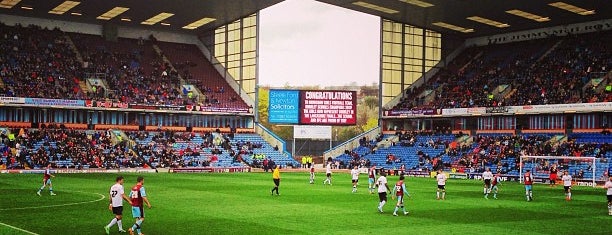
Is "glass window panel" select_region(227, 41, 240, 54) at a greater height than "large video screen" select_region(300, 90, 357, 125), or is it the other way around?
"glass window panel" select_region(227, 41, 240, 54)

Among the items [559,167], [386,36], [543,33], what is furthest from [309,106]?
[543,33]

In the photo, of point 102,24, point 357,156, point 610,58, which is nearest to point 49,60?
point 102,24

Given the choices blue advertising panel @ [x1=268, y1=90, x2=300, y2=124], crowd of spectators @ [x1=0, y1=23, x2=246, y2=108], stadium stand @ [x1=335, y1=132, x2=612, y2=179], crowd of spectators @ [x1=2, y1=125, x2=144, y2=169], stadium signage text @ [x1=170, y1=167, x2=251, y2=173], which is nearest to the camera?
stadium stand @ [x1=335, y1=132, x2=612, y2=179]

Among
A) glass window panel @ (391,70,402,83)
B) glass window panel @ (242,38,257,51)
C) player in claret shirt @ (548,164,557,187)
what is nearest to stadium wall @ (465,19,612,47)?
glass window panel @ (391,70,402,83)

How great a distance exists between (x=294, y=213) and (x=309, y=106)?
47948 millimetres

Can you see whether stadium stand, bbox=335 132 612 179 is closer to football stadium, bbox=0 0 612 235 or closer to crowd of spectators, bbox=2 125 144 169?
football stadium, bbox=0 0 612 235

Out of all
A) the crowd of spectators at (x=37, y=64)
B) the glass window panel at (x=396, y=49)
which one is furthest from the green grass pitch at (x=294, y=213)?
the glass window panel at (x=396, y=49)

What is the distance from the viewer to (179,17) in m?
83.7

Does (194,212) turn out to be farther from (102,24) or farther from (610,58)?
(102,24)

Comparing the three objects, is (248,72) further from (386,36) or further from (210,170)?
(210,170)

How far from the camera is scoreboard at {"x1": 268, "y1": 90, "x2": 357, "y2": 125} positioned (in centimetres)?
7881

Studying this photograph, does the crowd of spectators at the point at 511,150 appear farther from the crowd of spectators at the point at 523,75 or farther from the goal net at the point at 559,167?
the crowd of spectators at the point at 523,75

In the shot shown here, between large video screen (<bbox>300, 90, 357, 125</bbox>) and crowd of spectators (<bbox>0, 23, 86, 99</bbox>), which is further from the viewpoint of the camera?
large video screen (<bbox>300, 90, 357, 125</bbox>)

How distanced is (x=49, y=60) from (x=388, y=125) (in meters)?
42.5
